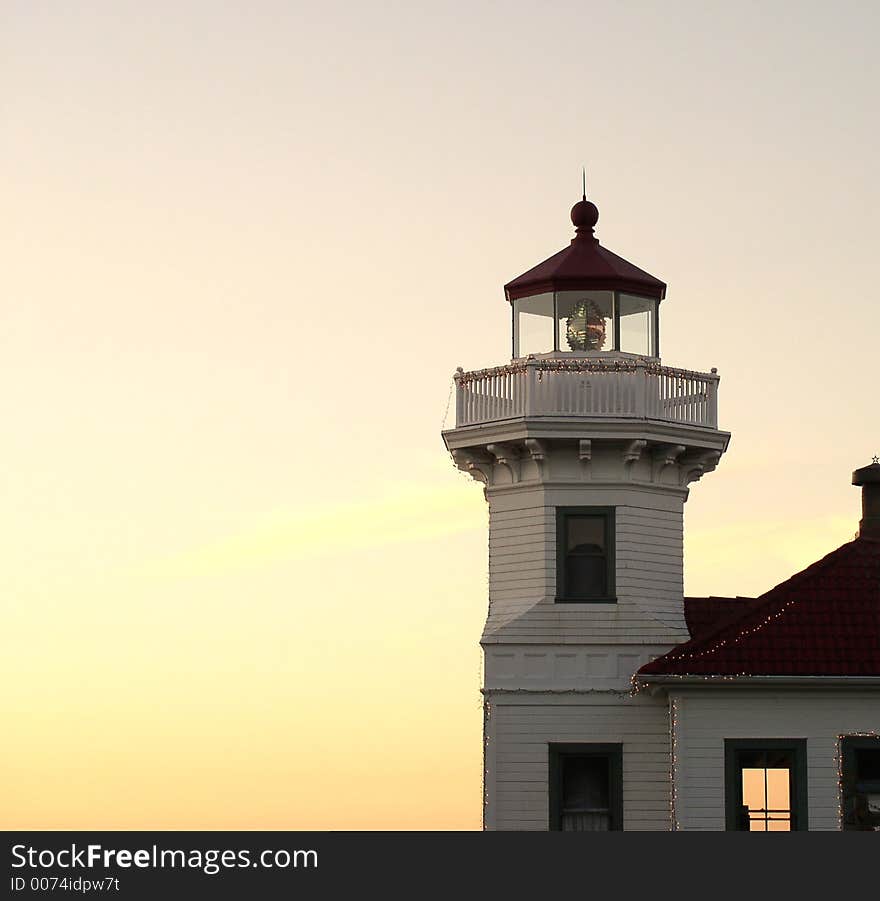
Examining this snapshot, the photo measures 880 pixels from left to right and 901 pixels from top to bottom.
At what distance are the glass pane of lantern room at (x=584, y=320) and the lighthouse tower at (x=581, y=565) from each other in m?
0.14

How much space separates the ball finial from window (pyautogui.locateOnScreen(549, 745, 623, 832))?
9.31m

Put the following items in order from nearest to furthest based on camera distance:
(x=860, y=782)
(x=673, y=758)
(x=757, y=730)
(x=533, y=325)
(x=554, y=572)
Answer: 1. (x=860, y=782)
2. (x=757, y=730)
3. (x=673, y=758)
4. (x=554, y=572)
5. (x=533, y=325)

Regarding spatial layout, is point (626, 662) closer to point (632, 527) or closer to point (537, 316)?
point (632, 527)

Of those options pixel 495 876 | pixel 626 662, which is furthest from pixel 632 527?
pixel 495 876

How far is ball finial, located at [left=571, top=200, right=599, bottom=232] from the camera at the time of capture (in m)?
52.0

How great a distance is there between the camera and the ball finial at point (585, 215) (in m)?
52.0

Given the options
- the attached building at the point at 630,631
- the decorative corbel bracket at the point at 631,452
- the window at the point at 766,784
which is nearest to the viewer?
the window at the point at 766,784

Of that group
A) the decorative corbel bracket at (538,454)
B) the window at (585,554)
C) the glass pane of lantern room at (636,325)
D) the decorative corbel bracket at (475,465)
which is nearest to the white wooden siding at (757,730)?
the window at (585,554)

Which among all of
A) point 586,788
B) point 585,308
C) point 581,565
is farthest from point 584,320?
point 586,788

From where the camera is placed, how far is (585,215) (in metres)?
52.0

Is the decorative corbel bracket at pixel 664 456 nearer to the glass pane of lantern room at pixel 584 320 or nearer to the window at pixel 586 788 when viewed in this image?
the glass pane of lantern room at pixel 584 320

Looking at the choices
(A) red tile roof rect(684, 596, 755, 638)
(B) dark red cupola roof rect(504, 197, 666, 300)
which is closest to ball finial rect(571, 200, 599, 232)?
(B) dark red cupola roof rect(504, 197, 666, 300)

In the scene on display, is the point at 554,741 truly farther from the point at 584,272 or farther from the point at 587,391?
the point at 584,272

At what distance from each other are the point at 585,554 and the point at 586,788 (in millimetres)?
3884
